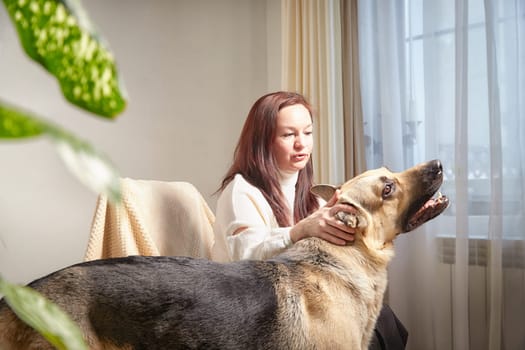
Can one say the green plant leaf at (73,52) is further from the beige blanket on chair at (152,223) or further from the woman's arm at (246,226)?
the beige blanket on chair at (152,223)

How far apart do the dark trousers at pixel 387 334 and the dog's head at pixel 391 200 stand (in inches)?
17.4

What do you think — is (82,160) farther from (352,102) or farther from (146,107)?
(146,107)

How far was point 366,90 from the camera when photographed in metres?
2.82

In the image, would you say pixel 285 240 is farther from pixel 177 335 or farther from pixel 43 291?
pixel 43 291

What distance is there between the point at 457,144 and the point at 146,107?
5.56ft

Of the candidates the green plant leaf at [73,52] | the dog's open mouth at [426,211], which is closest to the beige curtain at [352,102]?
the dog's open mouth at [426,211]

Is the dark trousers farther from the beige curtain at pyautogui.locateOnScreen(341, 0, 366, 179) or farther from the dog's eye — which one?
the beige curtain at pyautogui.locateOnScreen(341, 0, 366, 179)

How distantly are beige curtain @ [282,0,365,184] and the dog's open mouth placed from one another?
1334 millimetres

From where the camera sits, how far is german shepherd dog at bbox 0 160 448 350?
99cm

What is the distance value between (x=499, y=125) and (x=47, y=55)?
2.42 meters

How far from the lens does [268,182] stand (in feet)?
5.95

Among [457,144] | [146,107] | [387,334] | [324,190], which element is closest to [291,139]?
[324,190]


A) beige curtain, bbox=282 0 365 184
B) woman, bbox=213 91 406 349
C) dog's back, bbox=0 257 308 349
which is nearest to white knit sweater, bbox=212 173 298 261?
woman, bbox=213 91 406 349

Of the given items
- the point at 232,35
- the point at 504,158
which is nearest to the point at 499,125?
the point at 504,158
